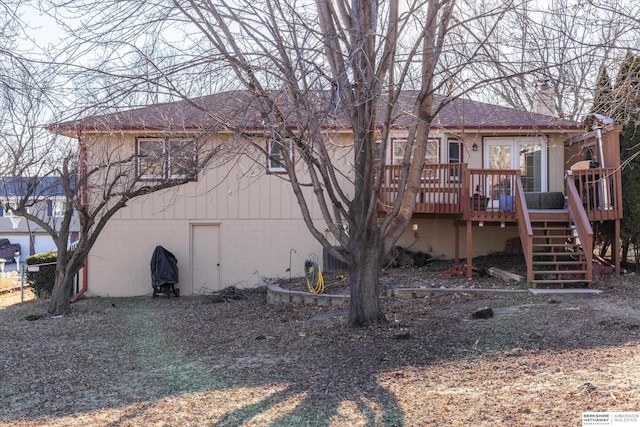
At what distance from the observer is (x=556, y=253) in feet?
35.5

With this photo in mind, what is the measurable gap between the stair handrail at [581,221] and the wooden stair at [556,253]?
12 centimetres

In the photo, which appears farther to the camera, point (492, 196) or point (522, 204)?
point (492, 196)

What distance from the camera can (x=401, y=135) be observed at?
1407cm

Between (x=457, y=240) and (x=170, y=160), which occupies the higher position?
(x=170, y=160)

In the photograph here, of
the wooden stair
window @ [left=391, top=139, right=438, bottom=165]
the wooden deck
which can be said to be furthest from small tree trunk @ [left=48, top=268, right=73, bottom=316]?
the wooden stair

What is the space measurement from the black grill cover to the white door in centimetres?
828

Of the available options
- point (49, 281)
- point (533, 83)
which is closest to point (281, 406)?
point (533, 83)

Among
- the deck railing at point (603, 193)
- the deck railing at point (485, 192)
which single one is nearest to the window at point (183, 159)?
the deck railing at point (485, 192)

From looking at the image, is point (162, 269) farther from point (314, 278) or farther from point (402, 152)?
point (402, 152)

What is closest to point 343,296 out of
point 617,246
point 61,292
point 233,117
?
point 233,117

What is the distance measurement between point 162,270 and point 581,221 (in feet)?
30.6

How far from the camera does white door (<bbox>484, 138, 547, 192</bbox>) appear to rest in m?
14.3

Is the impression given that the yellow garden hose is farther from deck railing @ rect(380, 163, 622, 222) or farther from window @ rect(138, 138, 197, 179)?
window @ rect(138, 138, 197, 179)

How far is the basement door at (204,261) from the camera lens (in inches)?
567
